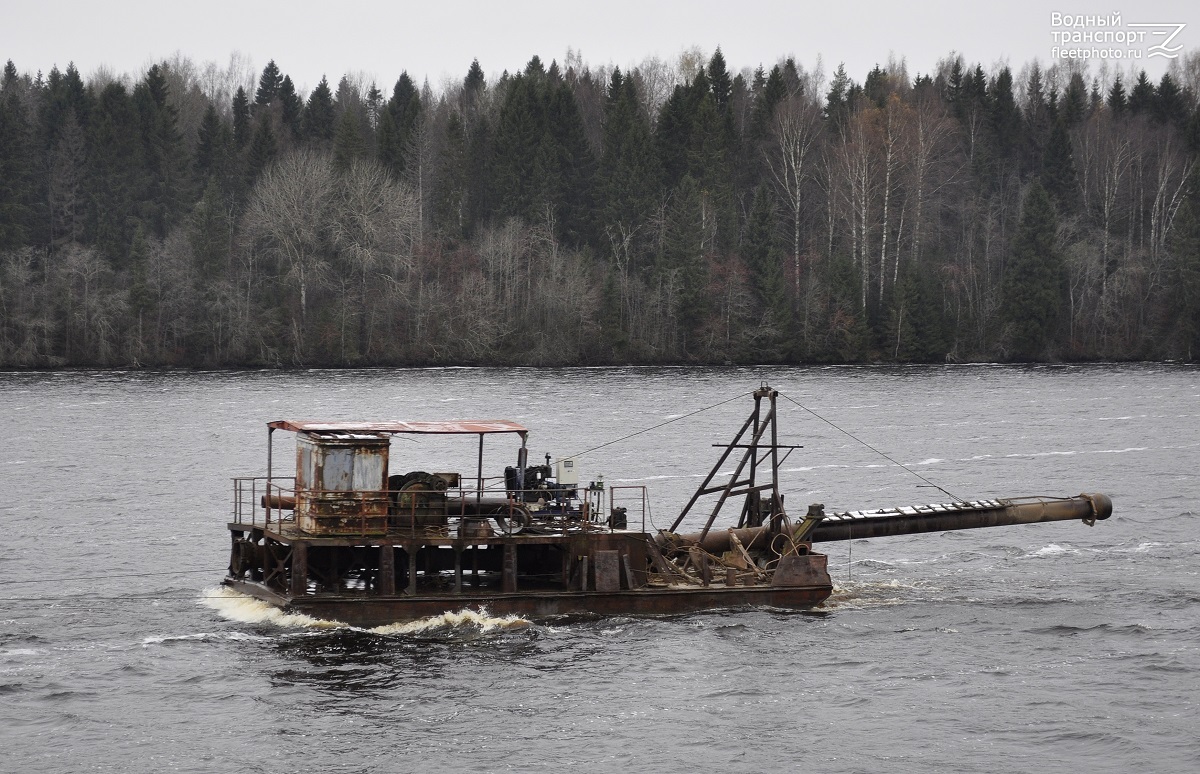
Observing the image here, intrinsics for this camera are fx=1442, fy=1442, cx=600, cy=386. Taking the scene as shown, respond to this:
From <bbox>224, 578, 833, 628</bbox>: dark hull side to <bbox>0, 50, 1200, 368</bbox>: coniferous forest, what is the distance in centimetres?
9186

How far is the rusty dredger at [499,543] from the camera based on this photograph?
3616 centimetres

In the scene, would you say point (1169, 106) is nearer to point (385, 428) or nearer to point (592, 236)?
point (592, 236)

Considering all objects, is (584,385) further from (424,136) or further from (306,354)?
(424,136)

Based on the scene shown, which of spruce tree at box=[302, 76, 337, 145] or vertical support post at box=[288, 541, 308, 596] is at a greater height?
spruce tree at box=[302, 76, 337, 145]

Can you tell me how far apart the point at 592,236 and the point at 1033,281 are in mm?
41825

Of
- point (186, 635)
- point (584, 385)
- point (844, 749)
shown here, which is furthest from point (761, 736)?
point (584, 385)

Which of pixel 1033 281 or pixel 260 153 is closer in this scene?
pixel 1033 281

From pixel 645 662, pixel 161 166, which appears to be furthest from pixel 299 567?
pixel 161 166

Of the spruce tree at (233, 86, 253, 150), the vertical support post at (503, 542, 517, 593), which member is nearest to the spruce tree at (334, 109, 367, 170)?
the spruce tree at (233, 86, 253, 150)

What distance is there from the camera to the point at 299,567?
35.8 m

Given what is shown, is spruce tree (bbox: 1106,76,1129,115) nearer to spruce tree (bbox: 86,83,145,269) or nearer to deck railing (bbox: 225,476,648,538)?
spruce tree (bbox: 86,83,145,269)

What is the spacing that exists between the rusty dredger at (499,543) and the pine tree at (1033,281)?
96.4m

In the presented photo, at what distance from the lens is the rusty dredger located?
36156mm

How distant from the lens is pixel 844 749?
29.7 meters
